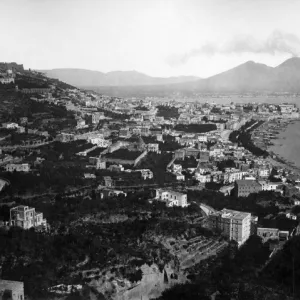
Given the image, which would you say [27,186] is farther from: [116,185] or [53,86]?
[53,86]

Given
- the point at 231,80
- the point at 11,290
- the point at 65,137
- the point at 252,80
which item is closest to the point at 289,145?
the point at 65,137

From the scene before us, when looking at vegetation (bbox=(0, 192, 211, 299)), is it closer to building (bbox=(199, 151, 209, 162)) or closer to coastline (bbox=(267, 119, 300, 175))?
building (bbox=(199, 151, 209, 162))

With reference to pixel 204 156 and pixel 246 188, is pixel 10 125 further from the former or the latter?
pixel 246 188

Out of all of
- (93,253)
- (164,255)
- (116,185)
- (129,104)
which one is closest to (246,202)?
(116,185)

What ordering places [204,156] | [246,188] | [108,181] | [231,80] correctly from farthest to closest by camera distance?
[231,80] → [204,156] → [246,188] → [108,181]

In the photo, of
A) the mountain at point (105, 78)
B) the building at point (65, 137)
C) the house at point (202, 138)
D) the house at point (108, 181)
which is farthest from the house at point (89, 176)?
the mountain at point (105, 78)

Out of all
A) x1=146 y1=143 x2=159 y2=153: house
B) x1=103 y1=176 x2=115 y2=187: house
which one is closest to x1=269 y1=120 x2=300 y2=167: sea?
x1=146 y1=143 x2=159 y2=153: house

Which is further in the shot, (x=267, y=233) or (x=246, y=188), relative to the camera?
(x=246, y=188)

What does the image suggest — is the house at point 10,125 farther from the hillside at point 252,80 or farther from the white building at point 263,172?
the hillside at point 252,80
